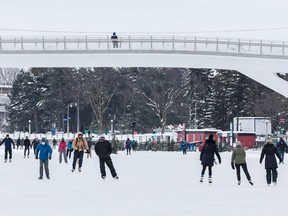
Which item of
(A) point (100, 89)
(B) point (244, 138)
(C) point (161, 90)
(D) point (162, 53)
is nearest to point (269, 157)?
(D) point (162, 53)

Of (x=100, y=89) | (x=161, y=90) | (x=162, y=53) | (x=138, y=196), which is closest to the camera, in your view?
(x=138, y=196)

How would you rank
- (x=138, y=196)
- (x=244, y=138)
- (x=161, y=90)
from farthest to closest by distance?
(x=161, y=90), (x=244, y=138), (x=138, y=196)

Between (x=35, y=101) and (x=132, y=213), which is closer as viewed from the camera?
(x=132, y=213)

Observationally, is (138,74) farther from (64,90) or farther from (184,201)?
(184,201)

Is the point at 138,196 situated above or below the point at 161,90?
below

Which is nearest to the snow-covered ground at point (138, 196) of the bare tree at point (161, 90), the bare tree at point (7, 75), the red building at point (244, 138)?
the red building at point (244, 138)

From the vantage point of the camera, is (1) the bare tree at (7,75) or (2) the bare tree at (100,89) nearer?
(2) the bare tree at (100,89)

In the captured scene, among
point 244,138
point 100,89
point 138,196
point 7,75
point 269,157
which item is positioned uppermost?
point 7,75

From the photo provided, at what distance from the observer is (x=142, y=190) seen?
68.6 ft

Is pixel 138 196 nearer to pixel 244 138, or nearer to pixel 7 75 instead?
pixel 244 138

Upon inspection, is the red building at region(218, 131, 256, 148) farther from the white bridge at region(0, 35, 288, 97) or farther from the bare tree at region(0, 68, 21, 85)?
the bare tree at region(0, 68, 21, 85)

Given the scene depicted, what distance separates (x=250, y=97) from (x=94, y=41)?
53.4m

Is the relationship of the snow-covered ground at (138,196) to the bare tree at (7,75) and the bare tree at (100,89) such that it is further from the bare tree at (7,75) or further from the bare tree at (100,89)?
the bare tree at (7,75)

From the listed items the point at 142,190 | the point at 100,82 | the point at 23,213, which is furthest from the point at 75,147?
the point at 100,82
